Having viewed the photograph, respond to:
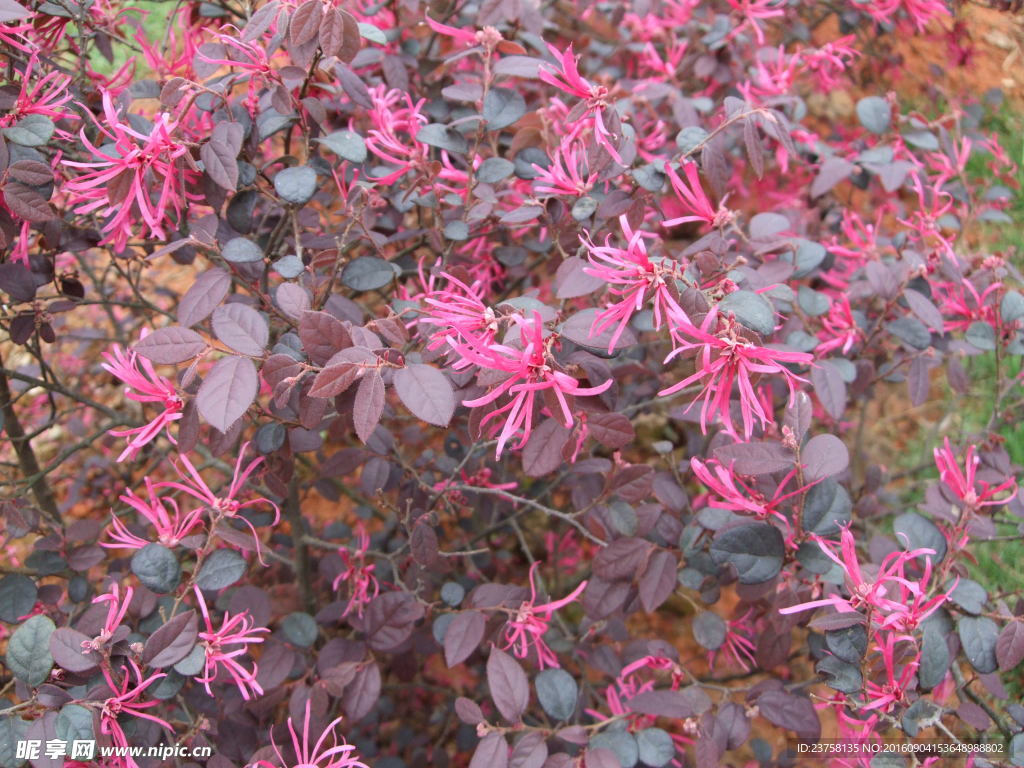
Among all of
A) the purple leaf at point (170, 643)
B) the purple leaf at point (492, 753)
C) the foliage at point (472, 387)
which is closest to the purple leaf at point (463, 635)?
the foliage at point (472, 387)

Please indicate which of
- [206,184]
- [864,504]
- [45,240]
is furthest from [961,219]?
[45,240]

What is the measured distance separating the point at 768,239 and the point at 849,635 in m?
0.61

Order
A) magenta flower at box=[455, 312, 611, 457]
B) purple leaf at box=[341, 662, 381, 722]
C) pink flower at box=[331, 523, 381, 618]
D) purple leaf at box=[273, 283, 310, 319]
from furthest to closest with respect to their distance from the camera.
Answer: pink flower at box=[331, 523, 381, 618] → purple leaf at box=[341, 662, 381, 722] → purple leaf at box=[273, 283, 310, 319] → magenta flower at box=[455, 312, 611, 457]

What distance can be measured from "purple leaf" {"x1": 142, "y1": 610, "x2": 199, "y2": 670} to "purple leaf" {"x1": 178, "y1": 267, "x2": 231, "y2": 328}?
36 centimetres

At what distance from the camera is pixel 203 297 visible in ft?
3.23

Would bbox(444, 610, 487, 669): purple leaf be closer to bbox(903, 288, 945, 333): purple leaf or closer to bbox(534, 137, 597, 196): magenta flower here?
bbox(534, 137, 597, 196): magenta flower

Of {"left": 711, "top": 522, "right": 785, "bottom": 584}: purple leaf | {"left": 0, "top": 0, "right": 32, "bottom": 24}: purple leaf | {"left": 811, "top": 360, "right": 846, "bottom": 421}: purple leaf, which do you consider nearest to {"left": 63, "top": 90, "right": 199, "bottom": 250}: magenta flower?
{"left": 0, "top": 0, "right": 32, "bottom": 24}: purple leaf

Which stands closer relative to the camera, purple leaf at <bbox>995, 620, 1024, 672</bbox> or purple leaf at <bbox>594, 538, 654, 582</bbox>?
purple leaf at <bbox>995, 620, 1024, 672</bbox>

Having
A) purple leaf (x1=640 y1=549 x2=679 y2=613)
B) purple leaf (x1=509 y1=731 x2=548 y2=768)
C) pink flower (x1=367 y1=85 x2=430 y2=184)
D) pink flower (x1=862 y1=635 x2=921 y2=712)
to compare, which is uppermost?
pink flower (x1=367 y1=85 x2=430 y2=184)

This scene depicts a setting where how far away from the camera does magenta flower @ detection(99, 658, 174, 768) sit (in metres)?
0.87

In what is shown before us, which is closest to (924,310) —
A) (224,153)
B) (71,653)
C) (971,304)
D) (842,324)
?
(842,324)

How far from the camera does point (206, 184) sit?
3.50 ft

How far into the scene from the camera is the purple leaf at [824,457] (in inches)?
38.5

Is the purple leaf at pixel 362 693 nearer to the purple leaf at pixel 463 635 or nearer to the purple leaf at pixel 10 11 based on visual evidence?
the purple leaf at pixel 463 635
